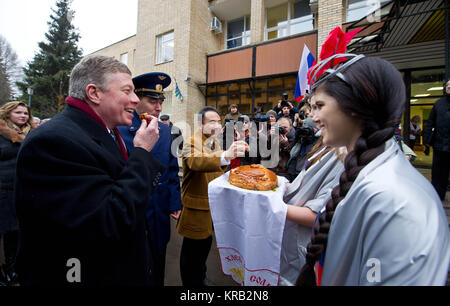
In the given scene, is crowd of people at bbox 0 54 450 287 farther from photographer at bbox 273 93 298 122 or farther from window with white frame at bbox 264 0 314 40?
window with white frame at bbox 264 0 314 40

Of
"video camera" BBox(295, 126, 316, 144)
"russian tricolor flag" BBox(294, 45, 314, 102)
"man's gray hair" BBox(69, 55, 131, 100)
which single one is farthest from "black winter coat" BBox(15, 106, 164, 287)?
"russian tricolor flag" BBox(294, 45, 314, 102)

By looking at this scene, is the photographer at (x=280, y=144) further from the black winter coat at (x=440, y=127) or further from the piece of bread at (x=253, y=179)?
the black winter coat at (x=440, y=127)

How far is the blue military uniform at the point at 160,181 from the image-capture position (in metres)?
1.99

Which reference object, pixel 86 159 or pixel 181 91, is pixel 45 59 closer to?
pixel 181 91

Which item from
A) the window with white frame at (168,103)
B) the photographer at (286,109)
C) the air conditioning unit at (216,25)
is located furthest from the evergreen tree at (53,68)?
the photographer at (286,109)

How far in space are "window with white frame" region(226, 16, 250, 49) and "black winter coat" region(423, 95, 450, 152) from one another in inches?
373

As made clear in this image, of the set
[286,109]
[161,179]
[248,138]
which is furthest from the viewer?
[286,109]

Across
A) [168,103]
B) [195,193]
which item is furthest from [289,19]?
[195,193]

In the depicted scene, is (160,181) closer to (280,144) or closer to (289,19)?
(280,144)

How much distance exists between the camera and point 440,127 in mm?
3770

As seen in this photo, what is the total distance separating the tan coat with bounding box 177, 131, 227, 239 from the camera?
2244 millimetres

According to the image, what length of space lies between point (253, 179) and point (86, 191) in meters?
1.14

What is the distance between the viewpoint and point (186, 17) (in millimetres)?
10586

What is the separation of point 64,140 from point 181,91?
1058 cm
